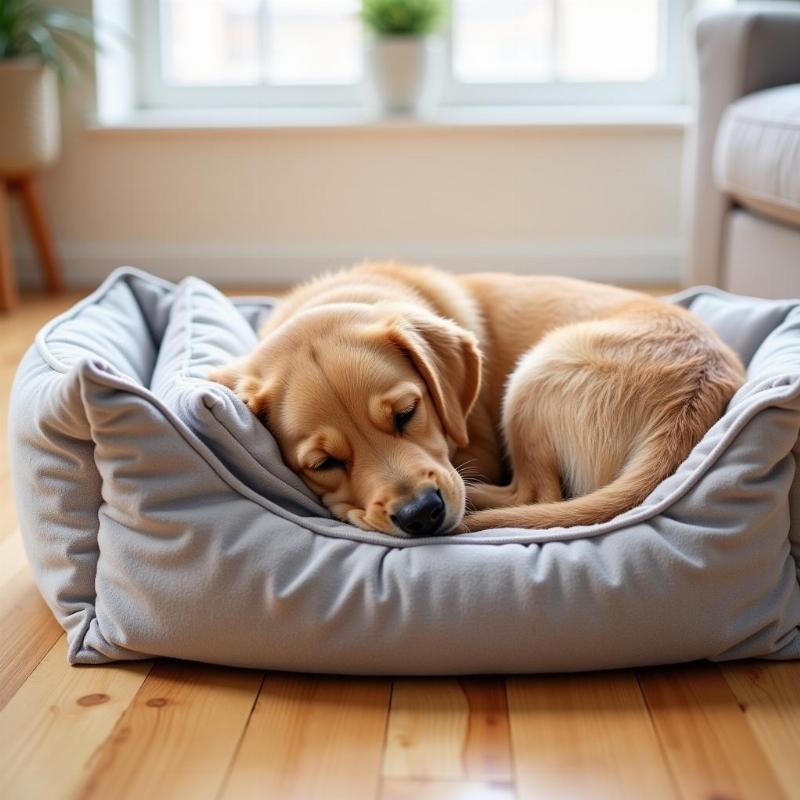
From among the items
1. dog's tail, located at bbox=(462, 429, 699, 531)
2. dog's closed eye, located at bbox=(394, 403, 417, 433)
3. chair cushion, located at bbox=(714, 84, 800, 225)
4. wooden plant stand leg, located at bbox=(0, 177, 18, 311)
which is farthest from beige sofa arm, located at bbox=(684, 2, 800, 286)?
wooden plant stand leg, located at bbox=(0, 177, 18, 311)

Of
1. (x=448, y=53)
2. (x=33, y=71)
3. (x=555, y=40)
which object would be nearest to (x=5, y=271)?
(x=33, y=71)

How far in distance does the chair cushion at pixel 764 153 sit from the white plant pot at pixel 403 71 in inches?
70.4

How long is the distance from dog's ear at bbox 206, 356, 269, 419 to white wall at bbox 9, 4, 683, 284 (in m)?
2.99

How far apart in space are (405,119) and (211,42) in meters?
1.07

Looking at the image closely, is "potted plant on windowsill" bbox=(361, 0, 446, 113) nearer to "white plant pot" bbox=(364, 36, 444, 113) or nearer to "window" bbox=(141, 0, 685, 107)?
"white plant pot" bbox=(364, 36, 444, 113)

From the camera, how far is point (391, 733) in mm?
1553

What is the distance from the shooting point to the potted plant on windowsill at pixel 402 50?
480cm

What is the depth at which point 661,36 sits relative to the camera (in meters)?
5.15

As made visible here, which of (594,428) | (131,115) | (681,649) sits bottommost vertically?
(681,649)

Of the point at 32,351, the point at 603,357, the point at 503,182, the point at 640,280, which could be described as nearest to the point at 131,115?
the point at 503,182

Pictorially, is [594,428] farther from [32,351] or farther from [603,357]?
[32,351]

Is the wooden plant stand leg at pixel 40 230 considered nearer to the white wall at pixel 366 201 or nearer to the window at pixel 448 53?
the white wall at pixel 366 201

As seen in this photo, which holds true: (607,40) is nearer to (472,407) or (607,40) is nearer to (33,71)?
(33,71)

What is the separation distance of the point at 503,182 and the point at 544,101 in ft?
1.87
